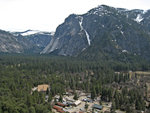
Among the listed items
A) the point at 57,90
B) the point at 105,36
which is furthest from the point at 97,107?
the point at 105,36

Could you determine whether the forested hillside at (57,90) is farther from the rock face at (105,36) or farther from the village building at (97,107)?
the rock face at (105,36)

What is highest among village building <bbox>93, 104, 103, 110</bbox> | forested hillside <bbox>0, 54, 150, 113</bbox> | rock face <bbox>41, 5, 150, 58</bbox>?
rock face <bbox>41, 5, 150, 58</bbox>

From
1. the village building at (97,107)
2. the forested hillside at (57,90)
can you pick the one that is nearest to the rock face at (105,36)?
the forested hillside at (57,90)

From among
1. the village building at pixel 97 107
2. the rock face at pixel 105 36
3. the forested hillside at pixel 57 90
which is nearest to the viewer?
the forested hillside at pixel 57 90

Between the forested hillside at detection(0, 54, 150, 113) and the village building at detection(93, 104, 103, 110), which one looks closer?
the forested hillside at detection(0, 54, 150, 113)

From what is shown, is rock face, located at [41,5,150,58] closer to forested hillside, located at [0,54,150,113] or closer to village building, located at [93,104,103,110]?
forested hillside, located at [0,54,150,113]

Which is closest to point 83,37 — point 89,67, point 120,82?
point 89,67

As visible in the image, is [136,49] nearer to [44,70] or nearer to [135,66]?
[135,66]

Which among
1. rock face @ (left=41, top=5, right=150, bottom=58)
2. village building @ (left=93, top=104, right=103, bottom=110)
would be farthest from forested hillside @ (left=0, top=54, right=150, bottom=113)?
rock face @ (left=41, top=5, right=150, bottom=58)
